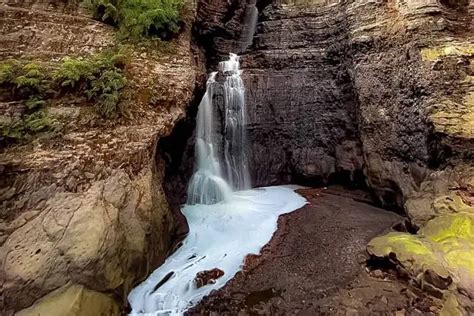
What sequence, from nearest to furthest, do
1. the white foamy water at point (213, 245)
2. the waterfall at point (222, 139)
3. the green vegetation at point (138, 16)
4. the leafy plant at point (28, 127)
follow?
the leafy plant at point (28, 127), the white foamy water at point (213, 245), the green vegetation at point (138, 16), the waterfall at point (222, 139)

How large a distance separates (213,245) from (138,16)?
715 cm

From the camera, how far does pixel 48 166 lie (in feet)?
21.0

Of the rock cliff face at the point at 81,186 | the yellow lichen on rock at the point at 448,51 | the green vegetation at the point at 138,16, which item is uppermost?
the green vegetation at the point at 138,16

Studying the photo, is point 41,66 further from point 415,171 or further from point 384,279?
point 415,171

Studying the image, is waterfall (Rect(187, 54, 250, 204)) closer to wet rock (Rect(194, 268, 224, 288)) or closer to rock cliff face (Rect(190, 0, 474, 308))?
rock cliff face (Rect(190, 0, 474, 308))

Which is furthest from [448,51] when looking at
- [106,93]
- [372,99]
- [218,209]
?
[106,93]

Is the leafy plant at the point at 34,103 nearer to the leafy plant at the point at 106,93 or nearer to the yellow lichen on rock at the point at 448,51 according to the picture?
the leafy plant at the point at 106,93

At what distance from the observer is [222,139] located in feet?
Answer: 46.2

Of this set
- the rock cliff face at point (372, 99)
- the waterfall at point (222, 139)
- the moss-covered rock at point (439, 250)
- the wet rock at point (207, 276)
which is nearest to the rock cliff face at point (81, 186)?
the wet rock at point (207, 276)

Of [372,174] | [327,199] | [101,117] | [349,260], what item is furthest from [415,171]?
[101,117]

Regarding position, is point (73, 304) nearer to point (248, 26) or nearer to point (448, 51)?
point (448, 51)

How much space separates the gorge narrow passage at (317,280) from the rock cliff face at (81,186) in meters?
2.12

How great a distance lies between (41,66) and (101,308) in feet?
18.4

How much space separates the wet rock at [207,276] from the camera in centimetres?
700
